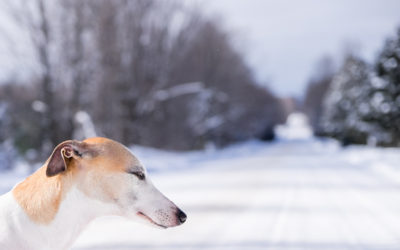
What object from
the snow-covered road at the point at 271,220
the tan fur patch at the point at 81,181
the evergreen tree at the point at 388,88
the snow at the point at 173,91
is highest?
the snow at the point at 173,91

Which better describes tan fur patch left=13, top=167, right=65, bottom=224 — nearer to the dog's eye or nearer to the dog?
the dog

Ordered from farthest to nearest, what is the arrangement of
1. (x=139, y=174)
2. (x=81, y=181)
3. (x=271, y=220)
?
(x=271, y=220) → (x=139, y=174) → (x=81, y=181)

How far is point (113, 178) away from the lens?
2.27m

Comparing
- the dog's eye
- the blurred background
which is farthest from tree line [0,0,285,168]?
the dog's eye

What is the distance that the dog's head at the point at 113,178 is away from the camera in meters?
2.16

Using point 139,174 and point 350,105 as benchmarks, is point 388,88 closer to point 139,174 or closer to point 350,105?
point 350,105

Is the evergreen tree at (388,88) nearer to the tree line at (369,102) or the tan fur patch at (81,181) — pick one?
the tree line at (369,102)

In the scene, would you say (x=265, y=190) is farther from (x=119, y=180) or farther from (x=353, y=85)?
(x=353, y=85)

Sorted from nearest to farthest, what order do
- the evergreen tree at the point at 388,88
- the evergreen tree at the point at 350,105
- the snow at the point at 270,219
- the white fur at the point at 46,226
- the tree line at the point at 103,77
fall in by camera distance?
1. the white fur at the point at 46,226
2. the snow at the point at 270,219
3. the tree line at the point at 103,77
4. the evergreen tree at the point at 388,88
5. the evergreen tree at the point at 350,105

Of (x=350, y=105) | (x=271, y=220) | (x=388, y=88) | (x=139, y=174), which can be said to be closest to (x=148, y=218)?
(x=139, y=174)

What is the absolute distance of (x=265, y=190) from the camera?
39.0 feet

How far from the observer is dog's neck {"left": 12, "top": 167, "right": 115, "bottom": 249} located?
6.68 ft

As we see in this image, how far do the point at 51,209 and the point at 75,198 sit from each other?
13 centimetres

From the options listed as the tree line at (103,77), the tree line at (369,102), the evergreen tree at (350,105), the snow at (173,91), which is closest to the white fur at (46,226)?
the tree line at (103,77)
